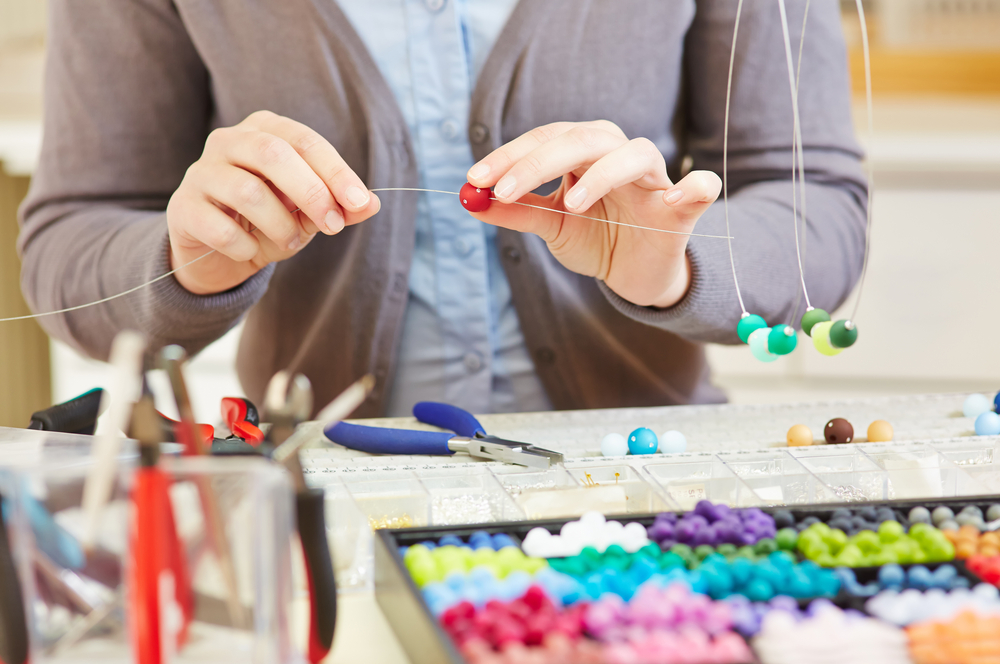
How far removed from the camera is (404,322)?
0.93m

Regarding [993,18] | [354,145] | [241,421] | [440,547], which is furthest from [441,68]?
[993,18]

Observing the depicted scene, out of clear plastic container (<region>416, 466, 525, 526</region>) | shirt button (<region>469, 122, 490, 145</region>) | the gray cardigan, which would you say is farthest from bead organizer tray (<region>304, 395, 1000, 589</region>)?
shirt button (<region>469, 122, 490, 145</region>)

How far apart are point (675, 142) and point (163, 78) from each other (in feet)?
1.79

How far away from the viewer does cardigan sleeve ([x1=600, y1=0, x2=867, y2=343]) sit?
2.71ft

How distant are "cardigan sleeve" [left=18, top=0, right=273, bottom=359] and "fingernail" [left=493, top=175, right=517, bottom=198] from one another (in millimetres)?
346

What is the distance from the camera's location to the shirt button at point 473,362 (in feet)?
2.98

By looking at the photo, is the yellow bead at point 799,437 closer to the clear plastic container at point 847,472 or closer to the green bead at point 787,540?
the clear plastic container at point 847,472

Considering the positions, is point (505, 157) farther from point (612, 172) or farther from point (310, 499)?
point (310, 499)

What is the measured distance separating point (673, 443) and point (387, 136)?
41cm

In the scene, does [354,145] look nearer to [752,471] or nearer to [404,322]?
[404,322]

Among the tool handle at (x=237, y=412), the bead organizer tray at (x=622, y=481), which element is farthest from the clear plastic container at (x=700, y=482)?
the tool handle at (x=237, y=412)

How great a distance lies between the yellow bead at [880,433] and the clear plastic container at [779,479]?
0.11 m

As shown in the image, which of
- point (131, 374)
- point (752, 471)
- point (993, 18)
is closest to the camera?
point (131, 374)

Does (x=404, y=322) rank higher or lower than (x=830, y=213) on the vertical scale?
lower
